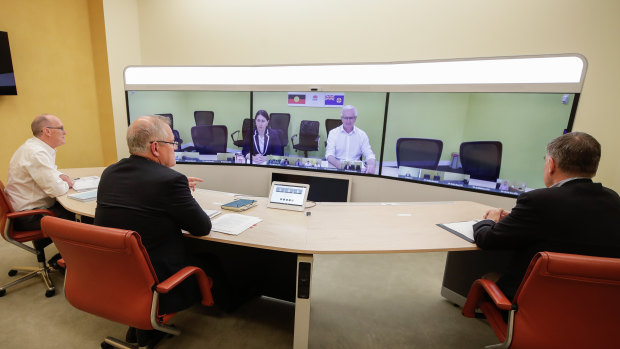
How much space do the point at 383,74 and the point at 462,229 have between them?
1.97 meters

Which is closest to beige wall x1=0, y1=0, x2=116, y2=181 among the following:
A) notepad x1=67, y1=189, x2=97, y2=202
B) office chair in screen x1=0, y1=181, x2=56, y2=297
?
office chair in screen x1=0, y1=181, x2=56, y2=297

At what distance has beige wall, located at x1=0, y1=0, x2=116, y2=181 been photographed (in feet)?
10.7

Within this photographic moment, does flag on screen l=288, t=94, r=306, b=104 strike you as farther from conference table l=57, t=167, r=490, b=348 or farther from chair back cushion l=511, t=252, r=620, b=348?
chair back cushion l=511, t=252, r=620, b=348

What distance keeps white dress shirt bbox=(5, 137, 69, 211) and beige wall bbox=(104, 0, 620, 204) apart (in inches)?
81.5

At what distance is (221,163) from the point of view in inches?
156

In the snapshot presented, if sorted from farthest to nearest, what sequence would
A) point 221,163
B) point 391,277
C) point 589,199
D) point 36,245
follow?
point 221,163, point 391,277, point 36,245, point 589,199

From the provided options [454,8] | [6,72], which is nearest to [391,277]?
[454,8]

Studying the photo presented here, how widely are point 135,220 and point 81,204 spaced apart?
108 centimetres

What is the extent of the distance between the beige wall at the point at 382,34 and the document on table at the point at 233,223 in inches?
81.7

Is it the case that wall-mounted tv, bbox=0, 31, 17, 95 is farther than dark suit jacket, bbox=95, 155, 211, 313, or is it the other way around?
wall-mounted tv, bbox=0, 31, 17, 95

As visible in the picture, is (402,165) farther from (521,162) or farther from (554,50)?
(554,50)

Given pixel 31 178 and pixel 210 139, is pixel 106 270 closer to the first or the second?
pixel 31 178

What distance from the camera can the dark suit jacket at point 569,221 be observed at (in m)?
1.23

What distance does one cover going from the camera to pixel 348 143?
3.67 meters
